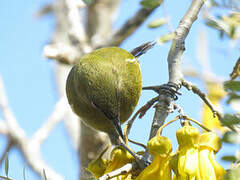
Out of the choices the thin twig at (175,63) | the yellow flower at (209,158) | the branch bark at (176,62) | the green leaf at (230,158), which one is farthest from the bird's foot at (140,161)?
the green leaf at (230,158)

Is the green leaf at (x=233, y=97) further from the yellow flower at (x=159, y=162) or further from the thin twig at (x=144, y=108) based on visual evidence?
the thin twig at (x=144, y=108)

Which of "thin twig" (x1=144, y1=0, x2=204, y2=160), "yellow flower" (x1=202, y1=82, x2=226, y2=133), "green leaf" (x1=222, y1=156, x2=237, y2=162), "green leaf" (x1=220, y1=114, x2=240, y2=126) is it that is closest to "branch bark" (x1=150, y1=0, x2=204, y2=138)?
"thin twig" (x1=144, y1=0, x2=204, y2=160)

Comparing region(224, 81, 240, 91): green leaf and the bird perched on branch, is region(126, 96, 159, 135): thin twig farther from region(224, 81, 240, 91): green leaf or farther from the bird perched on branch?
region(224, 81, 240, 91): green leaf

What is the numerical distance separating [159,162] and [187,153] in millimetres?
134

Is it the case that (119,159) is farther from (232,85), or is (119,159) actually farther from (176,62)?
(232,85)

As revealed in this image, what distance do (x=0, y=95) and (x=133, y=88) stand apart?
3.47 metres

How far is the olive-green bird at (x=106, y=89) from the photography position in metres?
2.81

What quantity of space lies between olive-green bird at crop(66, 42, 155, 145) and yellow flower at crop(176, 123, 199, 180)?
100 cm

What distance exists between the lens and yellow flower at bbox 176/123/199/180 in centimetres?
161

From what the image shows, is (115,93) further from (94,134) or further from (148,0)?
(94,134)

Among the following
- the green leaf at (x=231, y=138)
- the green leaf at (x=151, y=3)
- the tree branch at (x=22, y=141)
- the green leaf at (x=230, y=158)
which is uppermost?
the green leaf at (x=151, y=3)

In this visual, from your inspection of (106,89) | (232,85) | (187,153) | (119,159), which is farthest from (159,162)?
(106,89)

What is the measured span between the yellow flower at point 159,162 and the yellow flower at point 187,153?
0.18 ft

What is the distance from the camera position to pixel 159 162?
5.78 ft
